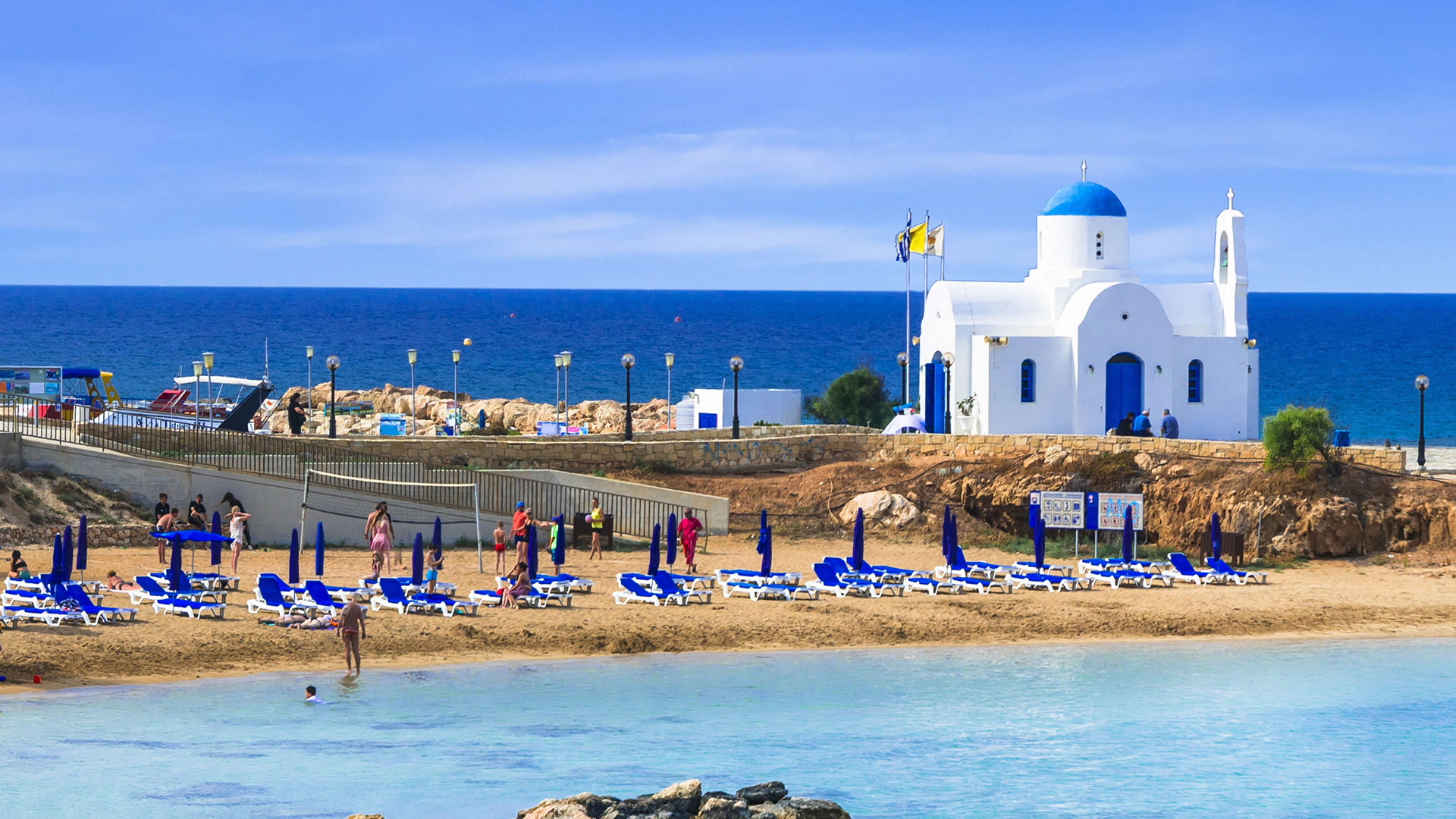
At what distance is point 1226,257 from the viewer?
136 ft

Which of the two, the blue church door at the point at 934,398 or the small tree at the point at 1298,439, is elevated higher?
the blue church door at the point at 934,398

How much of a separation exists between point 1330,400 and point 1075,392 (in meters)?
61.4

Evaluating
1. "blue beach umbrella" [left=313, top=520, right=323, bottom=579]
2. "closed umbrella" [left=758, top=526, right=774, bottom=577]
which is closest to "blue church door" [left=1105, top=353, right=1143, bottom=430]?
"closed umbrella" [left=758, top=526, right=774, bottom=577]

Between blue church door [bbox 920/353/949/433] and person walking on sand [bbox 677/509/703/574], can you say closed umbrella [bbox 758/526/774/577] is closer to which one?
person walking on sand [bbox 677/509/703/574]

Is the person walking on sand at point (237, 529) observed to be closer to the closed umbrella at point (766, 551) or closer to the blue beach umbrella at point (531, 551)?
the blue beach umbrella at point (531, 551)

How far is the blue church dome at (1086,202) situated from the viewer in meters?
40.6

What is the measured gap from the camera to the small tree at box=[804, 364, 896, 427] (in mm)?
50406

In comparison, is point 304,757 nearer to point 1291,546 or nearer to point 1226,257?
point 1291,546

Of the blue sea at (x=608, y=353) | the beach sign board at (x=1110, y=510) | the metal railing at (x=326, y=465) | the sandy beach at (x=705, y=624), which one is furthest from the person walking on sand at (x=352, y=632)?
the blue sea at (x=608, y=353)

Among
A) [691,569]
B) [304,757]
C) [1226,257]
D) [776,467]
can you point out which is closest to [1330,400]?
[1226,257]

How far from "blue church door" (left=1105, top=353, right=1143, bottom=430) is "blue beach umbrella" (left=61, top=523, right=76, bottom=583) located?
25.3m

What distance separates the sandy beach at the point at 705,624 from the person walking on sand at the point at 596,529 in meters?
0.40

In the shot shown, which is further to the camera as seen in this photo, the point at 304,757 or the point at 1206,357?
the point at 1206,357

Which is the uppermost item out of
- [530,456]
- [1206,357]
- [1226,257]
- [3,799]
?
[1226,257]
